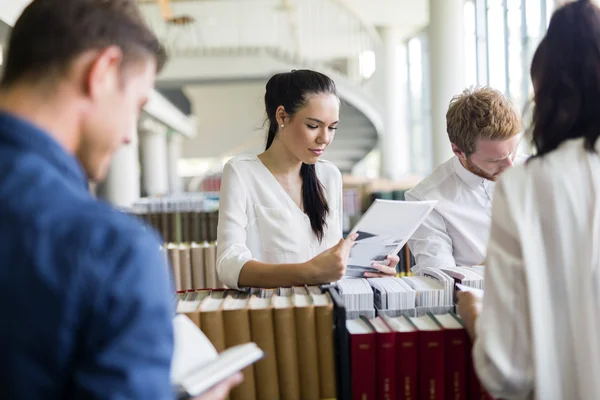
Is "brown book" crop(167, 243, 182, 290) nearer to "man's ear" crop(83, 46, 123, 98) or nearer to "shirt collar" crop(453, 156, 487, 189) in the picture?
"shirt collar" crop(453, 156, 487, 189)

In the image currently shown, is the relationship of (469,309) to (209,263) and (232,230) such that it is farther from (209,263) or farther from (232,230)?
(209,263)

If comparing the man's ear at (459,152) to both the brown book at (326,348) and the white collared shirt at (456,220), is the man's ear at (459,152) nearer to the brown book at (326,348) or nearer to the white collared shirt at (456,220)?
the white collared shirt at (456,220)

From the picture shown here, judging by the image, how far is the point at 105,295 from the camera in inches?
27.2

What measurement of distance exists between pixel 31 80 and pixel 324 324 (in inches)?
31.3

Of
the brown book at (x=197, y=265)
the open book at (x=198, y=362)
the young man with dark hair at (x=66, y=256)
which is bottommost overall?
the brown book at (x=197, y=265)

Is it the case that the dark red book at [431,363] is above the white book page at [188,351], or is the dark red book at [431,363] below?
below

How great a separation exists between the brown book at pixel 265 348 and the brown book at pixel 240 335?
0.04 ft

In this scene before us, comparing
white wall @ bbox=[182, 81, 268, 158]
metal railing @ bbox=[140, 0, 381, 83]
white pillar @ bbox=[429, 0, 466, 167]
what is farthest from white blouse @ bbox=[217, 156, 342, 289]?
white wall @ bbox=[182, 81, 268, 158]

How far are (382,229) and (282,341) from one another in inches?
21.4

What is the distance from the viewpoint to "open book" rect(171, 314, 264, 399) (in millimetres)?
900

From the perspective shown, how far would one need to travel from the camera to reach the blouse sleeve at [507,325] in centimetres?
103

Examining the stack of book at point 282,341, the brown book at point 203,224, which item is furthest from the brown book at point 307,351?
the brown book at point 203,224

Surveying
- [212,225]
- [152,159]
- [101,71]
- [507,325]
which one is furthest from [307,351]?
[152,159]

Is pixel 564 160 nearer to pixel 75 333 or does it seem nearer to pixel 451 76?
pixel 75 333
